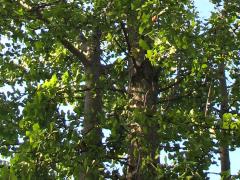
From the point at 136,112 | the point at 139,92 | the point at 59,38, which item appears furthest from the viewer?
the point at 59,38

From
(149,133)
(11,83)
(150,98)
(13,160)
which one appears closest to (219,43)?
(150,98)

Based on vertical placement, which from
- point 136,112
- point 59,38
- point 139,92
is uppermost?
point 59,38

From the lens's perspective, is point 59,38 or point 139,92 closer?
point 139,92

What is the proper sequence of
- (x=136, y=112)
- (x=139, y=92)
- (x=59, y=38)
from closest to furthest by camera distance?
(x=136, y=112) < (x=139, y=92) < (x=59, y=38)

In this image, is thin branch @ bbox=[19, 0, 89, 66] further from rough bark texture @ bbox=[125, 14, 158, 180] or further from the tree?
rough bark texture @ bbox=[125, 14, 158, 180]

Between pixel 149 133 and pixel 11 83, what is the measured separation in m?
6.24

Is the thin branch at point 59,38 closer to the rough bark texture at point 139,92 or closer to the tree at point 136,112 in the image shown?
the tree at point 136,112

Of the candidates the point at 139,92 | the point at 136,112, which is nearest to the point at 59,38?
the point at 139,92

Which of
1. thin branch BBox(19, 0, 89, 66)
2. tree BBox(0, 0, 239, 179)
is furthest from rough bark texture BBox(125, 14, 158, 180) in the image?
thin branch BBox(19, 0, 89, 66)

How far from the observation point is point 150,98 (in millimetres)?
8422

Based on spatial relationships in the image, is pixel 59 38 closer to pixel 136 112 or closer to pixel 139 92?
pixel 139 92

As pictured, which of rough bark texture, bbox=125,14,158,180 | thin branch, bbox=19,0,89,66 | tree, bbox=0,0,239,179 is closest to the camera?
tree, bbox=0,0,239,179

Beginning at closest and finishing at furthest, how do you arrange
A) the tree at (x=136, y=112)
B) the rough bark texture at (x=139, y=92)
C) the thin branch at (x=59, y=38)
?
the tree at (x=136, y=112) < the rough bark texture at (x=139, y=92) < the thin branch at (x=59, y=38)

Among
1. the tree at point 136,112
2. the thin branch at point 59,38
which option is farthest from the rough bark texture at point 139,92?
the thin branch at point 59,38
